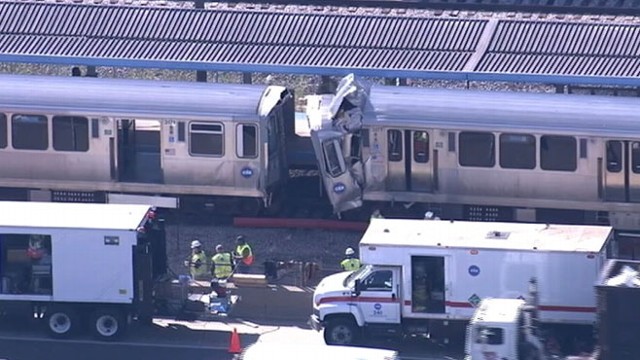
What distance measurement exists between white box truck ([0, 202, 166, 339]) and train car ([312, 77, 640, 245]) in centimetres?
566

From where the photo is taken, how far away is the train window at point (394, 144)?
37478mm

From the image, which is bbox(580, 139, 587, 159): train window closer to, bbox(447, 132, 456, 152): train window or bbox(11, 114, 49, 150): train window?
bbox(447, 132, 456, 152): train window

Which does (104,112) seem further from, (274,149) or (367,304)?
(367,304)

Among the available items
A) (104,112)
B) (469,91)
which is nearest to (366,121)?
(469,91)

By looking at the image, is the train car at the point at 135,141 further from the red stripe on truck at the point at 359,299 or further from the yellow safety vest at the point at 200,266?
the red stripe on truck at the point at 359,299

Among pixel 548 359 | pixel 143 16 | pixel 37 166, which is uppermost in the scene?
pixel 143 16

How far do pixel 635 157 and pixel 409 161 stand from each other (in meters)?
3.95

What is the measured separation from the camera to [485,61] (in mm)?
39375

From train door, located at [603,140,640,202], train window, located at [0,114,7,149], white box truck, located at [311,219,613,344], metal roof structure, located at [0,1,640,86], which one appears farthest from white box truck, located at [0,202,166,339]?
train door, located at [603,140,640,202]

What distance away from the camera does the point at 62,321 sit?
32750mm

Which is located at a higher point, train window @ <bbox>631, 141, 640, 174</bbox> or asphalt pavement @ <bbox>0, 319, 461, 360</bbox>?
train window @ <bbox>631, 141, 640, 174</bbox>

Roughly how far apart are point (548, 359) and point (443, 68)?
10414 mm

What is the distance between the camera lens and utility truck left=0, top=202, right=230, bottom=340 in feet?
106

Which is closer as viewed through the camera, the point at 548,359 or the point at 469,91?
the point at 548,359
